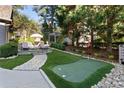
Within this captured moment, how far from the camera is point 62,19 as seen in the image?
741 centimetres

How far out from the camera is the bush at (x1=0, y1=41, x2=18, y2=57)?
7.32 meters

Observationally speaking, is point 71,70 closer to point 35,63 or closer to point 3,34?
point 35,63

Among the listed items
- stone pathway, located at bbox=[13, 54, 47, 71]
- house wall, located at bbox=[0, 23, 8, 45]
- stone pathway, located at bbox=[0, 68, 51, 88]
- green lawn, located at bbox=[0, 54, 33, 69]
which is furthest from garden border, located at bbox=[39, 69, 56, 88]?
house wall, located at bbox=[0, 23, 8, 45]

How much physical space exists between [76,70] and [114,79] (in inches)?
36.3

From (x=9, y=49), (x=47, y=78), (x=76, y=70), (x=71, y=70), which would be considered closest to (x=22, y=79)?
(x=47, y=78)

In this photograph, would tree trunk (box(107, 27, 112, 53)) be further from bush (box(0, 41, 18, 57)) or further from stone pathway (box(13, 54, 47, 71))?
bush (box(0, 41, 18, 57))

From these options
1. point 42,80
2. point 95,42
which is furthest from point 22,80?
point 95,42

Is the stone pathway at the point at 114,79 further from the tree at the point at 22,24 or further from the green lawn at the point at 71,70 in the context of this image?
the tree at the point at 22,24

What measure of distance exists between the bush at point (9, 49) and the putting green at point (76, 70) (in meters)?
1.12

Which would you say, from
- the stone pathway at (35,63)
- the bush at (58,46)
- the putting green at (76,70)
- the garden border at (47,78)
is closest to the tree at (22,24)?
the bush at (58,46)

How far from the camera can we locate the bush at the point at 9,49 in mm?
7324

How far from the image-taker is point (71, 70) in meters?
7.03
